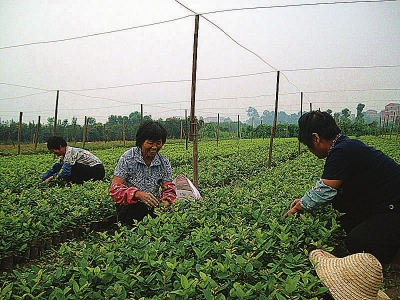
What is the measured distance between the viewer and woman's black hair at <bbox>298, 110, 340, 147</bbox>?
3.41m

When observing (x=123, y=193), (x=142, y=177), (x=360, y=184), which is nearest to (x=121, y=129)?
(x=142, y=177)

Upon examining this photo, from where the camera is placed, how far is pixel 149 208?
4.32m

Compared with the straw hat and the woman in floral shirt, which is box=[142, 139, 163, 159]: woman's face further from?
the straw hat

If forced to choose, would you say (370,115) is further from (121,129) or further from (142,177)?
(142,177)

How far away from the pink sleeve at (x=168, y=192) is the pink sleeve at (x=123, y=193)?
35 cm

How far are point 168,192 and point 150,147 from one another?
23.6 inches

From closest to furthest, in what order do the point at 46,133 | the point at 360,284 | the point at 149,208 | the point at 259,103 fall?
1. the point at 360,284
2. the point at 149,208
3. the point at 46,133
4. the point at 259,103

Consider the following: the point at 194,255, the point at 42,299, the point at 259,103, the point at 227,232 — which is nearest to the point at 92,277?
the point at 42,299

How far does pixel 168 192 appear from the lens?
15.0 ft

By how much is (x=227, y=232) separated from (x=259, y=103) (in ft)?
87.9

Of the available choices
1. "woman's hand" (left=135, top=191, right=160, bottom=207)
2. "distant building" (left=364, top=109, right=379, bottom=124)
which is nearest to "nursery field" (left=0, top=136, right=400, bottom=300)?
"woman's hand" (left=135, top=191, right=160, bottom=207)

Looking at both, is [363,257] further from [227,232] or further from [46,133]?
[46,133]

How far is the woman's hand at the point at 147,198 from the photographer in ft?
13.5

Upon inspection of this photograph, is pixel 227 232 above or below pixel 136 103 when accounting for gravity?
below
